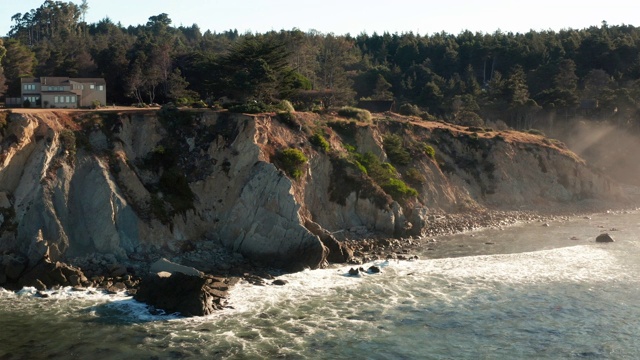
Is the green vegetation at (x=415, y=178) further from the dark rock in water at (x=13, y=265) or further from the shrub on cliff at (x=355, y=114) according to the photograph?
the dark rock in water at (x=13, y=265)

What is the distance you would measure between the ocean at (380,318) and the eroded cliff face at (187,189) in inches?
230

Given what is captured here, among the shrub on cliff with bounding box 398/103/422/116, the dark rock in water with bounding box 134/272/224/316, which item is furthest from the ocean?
the shrub on cliff with bounding box 398/103/422/116

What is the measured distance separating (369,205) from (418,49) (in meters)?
109

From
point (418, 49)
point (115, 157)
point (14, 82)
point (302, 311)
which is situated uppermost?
point (418, 49)

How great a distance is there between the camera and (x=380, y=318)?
38094 mm

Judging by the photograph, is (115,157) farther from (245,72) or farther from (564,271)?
(564,271)

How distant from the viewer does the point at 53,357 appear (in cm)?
3147

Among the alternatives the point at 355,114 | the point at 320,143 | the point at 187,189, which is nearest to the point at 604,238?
the point at 320,143

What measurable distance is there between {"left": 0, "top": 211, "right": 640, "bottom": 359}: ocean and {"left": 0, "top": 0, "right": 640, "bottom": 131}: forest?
96.8ft

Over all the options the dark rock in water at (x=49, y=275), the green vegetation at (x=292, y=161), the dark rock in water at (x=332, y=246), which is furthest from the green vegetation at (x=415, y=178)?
the dark rock in water at (x=49, y=275)

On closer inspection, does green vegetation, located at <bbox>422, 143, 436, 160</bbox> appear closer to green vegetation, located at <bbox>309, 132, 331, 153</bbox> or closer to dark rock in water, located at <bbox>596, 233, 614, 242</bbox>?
green vegetation, located at <bbox>309, 132, 331, 153</bbox>

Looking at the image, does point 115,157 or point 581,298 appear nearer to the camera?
point 581,298

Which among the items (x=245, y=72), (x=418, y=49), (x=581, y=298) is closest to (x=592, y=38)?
(x=418, y=49)

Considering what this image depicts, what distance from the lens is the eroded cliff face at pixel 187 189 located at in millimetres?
48125
